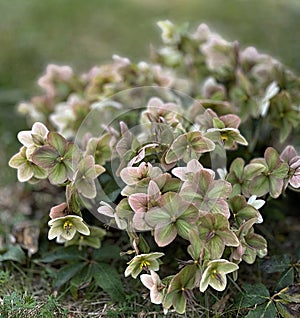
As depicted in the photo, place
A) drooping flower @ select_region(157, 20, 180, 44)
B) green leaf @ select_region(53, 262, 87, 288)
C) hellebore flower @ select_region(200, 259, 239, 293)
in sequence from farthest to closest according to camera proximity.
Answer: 1. drooping flower @ select_region(157, 20, 180, 44)
2. green leaf @ select_region(53, 262, 87, 288)
3. hellebore flower @ select_region(200, 259, 239, 293)

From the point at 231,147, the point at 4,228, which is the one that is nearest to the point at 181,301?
the point at 231,147

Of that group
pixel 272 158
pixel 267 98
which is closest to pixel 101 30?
pixel 267 98

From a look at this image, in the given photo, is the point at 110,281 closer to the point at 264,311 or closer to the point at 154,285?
the point at 154,285

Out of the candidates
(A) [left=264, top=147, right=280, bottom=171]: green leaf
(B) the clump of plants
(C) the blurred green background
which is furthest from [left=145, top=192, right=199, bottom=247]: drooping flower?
(C) the blurred green background

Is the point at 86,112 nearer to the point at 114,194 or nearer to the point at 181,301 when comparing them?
the point at 114,194

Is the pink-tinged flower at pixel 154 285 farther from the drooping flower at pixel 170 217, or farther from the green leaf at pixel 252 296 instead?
the green leaf at pixel 252 296

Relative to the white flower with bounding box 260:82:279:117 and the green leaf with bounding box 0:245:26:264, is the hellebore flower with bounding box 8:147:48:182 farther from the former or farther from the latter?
the white flower with bounding box 260:82:279:117
